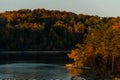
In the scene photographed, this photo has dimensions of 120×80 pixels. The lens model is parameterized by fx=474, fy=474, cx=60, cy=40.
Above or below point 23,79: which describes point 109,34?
above

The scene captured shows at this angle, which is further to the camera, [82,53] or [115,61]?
[82,53]

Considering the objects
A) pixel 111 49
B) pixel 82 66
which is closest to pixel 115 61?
pixel 111 49

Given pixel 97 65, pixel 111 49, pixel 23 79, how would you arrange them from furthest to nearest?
1. pixel 97 65
2. pixel 111 49
3. pixel 23 79

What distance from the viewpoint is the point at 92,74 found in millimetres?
107625

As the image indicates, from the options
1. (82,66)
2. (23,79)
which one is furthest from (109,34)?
(23,79)

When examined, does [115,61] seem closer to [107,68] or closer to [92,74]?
[107,68]

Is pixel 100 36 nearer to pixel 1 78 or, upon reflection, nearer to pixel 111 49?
pixel 111 49

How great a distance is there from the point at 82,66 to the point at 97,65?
413 cm

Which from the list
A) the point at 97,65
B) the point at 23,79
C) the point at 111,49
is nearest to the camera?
the point at 23,79

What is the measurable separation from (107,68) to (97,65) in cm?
609

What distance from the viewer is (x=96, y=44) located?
433ft

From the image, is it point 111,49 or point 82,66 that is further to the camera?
point 82,66

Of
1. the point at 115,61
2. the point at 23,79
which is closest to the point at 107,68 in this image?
the point at 115,61

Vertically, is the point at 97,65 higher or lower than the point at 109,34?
lower
